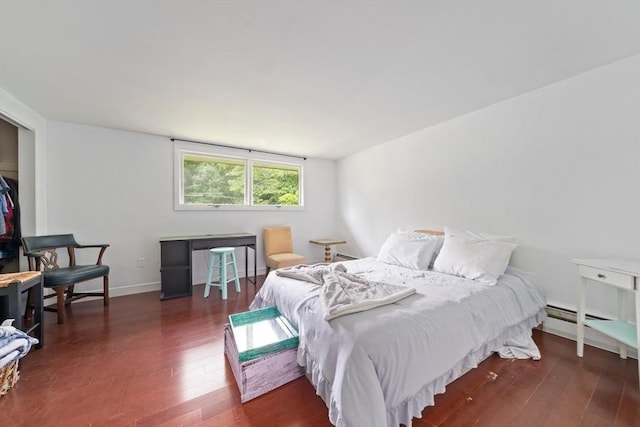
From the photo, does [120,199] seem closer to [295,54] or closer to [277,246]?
[277,246]

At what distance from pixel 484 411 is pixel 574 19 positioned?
2.46 metres

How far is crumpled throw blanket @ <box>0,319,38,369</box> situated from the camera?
1.42 meters

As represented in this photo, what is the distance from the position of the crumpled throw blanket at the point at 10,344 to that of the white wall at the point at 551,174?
3960mm

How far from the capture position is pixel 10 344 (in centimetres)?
149

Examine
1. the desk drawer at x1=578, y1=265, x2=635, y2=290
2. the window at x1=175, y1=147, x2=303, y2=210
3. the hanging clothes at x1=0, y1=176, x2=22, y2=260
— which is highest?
the window at x1=175, y1=147, x2=303, y2=210

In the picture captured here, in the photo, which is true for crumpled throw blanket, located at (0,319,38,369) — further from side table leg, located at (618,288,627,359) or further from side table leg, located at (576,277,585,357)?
side table leg, located at (618,288,627,359)

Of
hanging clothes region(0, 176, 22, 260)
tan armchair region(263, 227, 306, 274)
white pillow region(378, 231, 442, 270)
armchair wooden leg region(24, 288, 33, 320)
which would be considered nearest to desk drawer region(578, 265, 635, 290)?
white pillow region(378, 231, 442, 270)

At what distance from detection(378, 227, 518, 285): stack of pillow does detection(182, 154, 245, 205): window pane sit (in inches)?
111

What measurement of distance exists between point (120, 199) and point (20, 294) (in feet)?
6.06

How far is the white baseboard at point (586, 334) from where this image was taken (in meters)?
1.92

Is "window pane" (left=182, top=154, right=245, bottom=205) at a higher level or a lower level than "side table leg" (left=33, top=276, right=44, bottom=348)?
higher

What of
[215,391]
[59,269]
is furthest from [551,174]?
[59,269]

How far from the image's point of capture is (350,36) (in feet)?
5.14

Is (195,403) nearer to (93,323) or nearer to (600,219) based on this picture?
(93,323)
